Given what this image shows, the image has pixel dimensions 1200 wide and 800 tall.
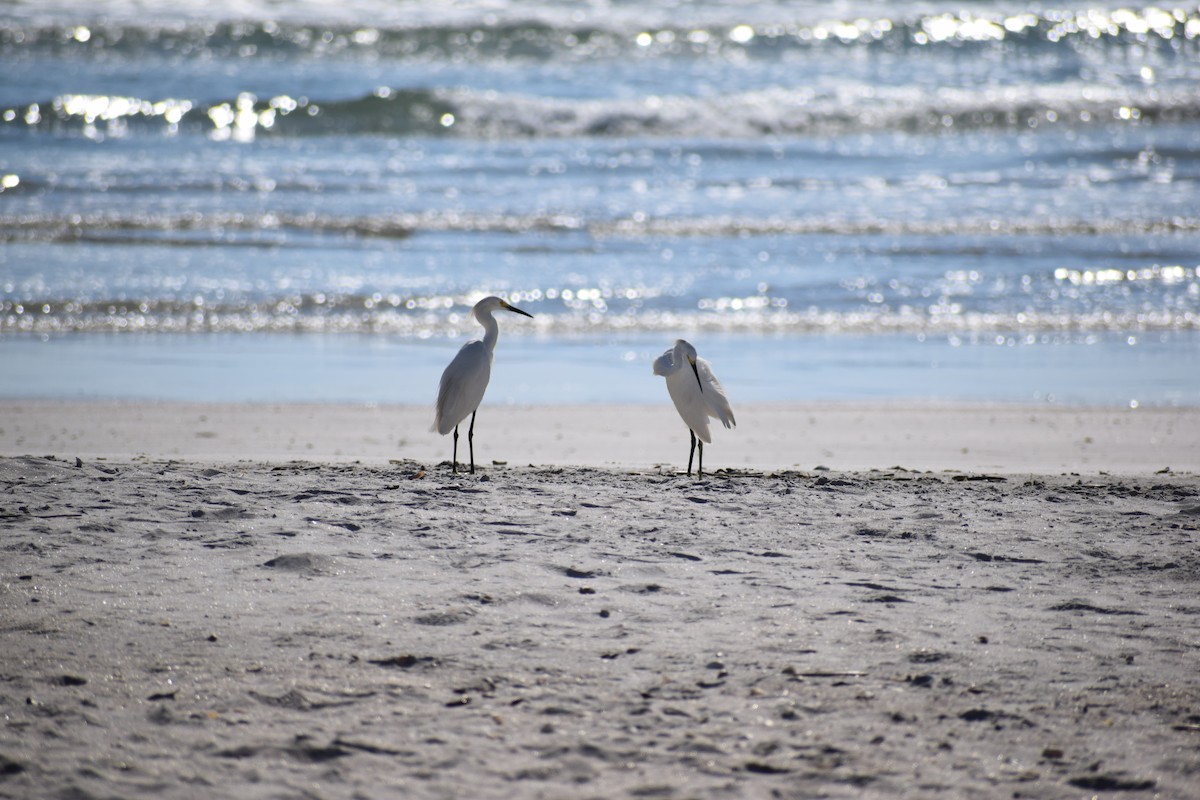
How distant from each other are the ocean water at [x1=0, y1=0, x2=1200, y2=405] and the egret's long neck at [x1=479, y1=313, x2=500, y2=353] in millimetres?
1205

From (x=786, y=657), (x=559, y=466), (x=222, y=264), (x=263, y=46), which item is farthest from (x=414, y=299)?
(x=263, y=46)

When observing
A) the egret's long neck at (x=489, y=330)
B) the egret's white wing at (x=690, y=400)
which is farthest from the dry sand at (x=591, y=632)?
the egret's long neck at (x=489, y=330)

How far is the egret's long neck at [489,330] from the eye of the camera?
711 centimetres

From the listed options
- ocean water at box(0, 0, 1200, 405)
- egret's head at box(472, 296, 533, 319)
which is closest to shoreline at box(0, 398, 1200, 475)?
ocean water at box(0, 0, 1200, 405)

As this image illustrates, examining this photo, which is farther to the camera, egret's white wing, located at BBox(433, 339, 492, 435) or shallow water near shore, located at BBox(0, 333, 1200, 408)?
shallow water near shore, located at BBox(0, 333, 1200, 408)

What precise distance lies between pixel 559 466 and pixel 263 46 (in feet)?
84.9

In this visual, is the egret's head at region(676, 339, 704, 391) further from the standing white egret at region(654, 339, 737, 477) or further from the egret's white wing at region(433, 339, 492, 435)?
the egret's white wing at region(433, 339, 492, 435)

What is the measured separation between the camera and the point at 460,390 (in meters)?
6.57

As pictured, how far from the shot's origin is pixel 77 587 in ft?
13.3

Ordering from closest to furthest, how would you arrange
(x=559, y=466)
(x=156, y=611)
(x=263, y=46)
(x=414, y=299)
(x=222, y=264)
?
(x=156, y=611) → (x=559, y=466) → (x=414, y=299) → (x=222, y=264) → (x=263, y=46)

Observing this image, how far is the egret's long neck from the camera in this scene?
711 cm

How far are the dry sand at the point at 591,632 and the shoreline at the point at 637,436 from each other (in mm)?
522

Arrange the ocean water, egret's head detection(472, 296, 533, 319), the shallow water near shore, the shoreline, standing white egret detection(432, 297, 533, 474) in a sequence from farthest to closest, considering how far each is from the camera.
Answer: the ocean water
the shallow water near shore
egret's head detection(472, 296, 533, 319)
the shoreline
standing white egret detection(432, 297, 533, 474)

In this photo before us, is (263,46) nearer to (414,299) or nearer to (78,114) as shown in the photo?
(78,114)
